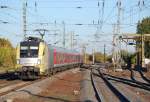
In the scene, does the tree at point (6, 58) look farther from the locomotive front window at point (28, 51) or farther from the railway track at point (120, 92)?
the railway track at point (120, 92)

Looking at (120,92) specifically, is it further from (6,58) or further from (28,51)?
(6,58)

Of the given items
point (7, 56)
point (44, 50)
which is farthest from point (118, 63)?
point (44, 50)

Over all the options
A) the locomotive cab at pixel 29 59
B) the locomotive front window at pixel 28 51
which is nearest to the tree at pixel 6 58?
the locomotive cab at pixel 29 59

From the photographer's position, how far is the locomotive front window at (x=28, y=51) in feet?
112

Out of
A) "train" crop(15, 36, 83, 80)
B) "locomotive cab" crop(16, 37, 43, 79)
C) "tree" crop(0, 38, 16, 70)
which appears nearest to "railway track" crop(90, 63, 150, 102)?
"train" crop(15, 36, 83, 80)

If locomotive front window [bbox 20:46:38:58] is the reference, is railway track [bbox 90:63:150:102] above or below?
below

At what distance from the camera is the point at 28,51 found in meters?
34.3

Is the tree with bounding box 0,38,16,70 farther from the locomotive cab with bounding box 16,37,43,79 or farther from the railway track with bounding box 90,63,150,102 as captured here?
the railway track with bounding box 90,63,150,102

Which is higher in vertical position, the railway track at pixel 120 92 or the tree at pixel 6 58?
the tree at pixel 6 58

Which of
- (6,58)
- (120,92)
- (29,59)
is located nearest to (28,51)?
(29,59)

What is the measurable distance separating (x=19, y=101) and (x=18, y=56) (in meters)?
16.3

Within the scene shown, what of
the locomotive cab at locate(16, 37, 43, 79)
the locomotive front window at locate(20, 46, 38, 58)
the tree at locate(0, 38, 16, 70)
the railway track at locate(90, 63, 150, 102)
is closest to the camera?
the railway track at locate(90, 63, 150, 102)

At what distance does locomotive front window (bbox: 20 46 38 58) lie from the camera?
34.2 meters

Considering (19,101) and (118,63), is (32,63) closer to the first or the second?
(19,101)
